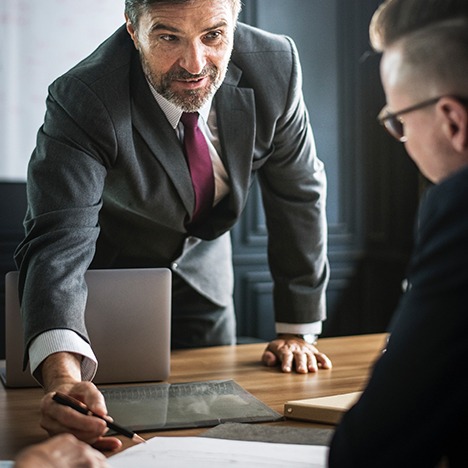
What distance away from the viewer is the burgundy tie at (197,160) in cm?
205

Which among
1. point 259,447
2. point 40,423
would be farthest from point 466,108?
point 40,423

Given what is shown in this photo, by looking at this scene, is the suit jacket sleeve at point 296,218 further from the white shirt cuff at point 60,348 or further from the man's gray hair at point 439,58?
the man's gray hair at point 439,58

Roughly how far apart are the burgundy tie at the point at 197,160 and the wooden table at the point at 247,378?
39 cm

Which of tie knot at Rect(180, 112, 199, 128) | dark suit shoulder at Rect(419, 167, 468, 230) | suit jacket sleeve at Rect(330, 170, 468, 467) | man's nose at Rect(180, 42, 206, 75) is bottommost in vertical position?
suit jacket sleeve at Rect(330, 170, 468, 467)

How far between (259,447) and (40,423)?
42 cm

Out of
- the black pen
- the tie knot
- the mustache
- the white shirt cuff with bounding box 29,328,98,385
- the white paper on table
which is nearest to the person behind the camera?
the white paper on table

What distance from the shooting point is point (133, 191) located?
2020 millimetres

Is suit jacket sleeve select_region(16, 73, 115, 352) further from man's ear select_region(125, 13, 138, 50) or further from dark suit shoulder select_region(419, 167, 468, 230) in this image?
dark suit shoulder select_region(419, 167, 468, 230)

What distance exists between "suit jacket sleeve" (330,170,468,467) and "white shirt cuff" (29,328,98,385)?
2.60 feet

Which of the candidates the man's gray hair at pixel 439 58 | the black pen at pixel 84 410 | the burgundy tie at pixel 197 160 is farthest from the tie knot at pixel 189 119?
the man's gray hair at pixel 439 58

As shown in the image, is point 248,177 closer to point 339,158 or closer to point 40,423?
point 40,423

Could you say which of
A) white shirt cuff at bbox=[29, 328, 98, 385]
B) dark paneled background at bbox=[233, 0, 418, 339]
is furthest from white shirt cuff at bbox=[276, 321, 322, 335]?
dark paneled background at bbox=[233, 0, 418, 339]

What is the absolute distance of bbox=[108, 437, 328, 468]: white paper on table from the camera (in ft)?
3.93

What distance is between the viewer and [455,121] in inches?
38.8
